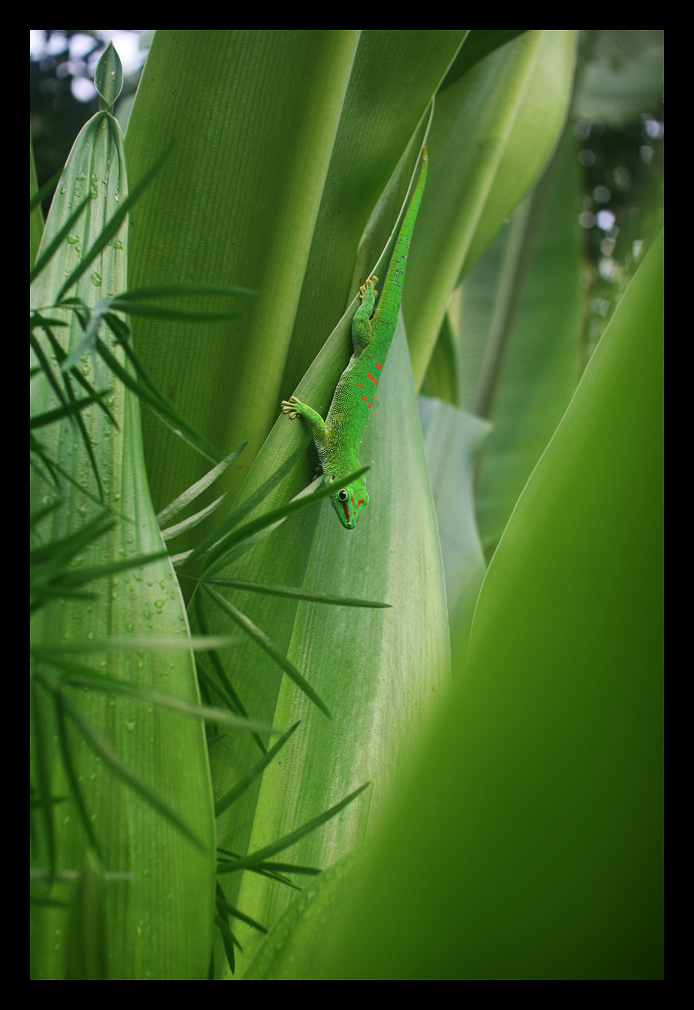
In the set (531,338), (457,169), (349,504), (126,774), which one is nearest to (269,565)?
(349,504)

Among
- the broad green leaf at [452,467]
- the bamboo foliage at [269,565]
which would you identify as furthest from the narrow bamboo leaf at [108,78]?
the broad green leaf at [452,467]

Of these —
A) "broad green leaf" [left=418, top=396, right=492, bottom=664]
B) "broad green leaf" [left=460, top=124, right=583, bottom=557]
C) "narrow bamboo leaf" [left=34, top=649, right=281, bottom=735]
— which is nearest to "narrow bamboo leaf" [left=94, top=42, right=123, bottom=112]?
"narrow bamboo leaf" [left=34, top=649, right=281, bottom=735]

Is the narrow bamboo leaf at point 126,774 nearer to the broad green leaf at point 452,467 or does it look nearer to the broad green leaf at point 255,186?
the broad green leaf at point 255,186

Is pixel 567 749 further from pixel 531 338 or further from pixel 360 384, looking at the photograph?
pixel 531 338

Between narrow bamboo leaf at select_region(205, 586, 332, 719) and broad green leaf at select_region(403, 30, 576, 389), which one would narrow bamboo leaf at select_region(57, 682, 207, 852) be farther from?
broad green leaf at select_region(403, 30, 576, 389)

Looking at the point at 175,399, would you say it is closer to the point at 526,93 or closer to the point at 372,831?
the point at 372,831

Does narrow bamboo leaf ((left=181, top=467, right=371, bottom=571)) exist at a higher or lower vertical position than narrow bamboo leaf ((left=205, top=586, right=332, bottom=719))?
higher
